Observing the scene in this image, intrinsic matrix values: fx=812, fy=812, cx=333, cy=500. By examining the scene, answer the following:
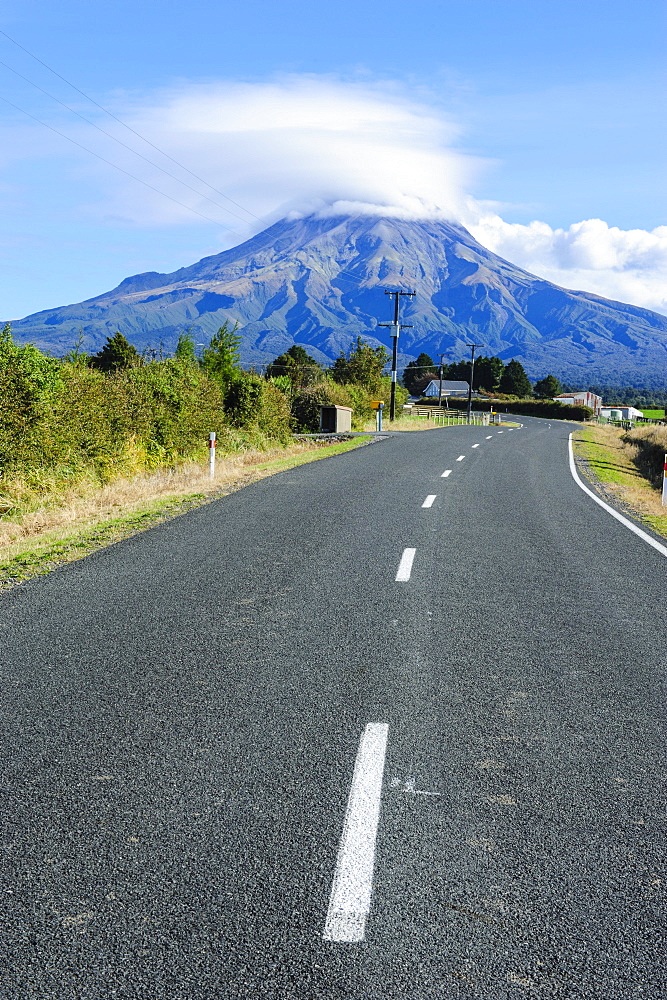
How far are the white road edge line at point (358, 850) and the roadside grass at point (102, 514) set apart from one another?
16.7 ft

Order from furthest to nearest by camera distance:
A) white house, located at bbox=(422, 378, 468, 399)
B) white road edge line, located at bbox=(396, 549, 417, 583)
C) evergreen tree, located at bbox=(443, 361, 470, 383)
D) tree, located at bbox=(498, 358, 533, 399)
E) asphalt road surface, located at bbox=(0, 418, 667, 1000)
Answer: evergreen tree, located at bbox=(443, 361, 470, 383)
white house, located at bbox=(422, 378, 468, 399)
tree, located at bbox=(498, 358, 533, 399)
white road edge line, located at bbox=(396, 549, 417, 583)
asphalt road surface, located at bbox=(0, 418, 667, 1000)

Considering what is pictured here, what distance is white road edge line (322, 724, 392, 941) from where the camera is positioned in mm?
2891

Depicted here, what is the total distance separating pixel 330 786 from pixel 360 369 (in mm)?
60718

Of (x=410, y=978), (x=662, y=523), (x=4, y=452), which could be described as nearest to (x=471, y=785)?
(x=410, y=978)

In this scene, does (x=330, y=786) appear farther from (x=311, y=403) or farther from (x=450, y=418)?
(x=450, y=418)

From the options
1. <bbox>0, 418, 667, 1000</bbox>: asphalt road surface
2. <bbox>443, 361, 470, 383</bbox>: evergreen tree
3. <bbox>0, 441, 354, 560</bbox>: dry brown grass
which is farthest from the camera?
<bbox>443, 361, 470, 383</bbox>: evergreen tree

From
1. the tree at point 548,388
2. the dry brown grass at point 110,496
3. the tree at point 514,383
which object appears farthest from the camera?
the tree at point 548,388

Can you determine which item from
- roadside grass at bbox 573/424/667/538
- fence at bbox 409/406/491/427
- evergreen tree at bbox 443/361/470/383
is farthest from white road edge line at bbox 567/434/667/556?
evergreen tree at bbox 443/361/470/383

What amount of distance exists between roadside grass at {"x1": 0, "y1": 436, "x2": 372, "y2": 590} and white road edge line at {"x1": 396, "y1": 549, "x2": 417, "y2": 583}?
3.70 meters

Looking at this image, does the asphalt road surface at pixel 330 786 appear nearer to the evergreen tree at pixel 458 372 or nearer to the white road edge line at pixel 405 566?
the white road edge line at pixel 405 566

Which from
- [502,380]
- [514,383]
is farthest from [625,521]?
[502,380]

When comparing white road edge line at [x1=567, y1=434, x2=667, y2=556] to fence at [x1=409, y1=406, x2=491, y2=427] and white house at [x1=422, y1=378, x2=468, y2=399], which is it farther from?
white house at [x1=422, y1=378, x2=468, y2=399]

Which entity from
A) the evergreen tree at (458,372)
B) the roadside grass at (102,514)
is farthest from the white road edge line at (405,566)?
the evergreen tree at (458,372)

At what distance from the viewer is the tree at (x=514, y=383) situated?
453 feet
